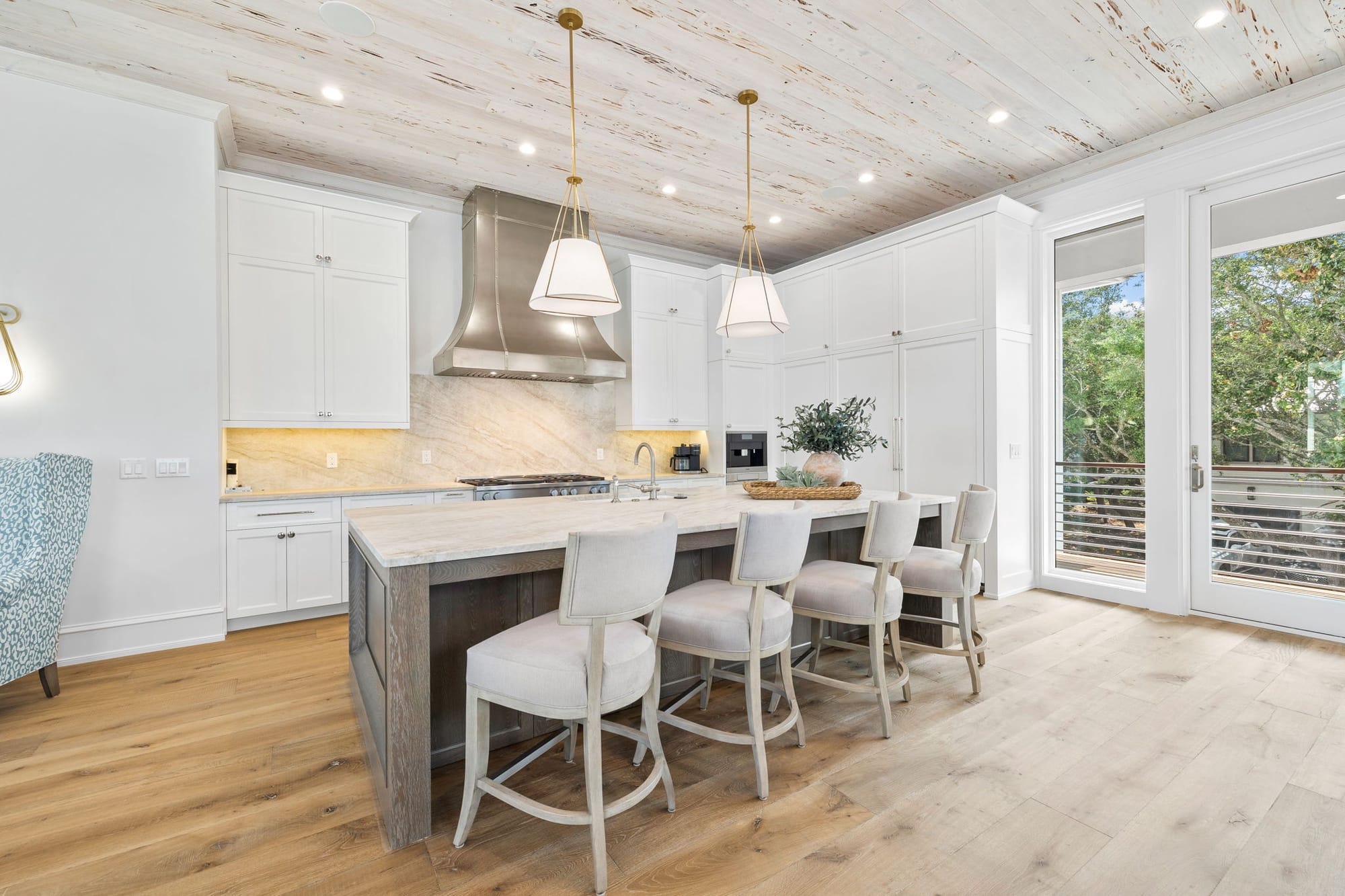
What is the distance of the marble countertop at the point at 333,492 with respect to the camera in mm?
3461

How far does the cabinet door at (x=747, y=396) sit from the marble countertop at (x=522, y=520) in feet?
7.84

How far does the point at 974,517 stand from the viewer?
2.55 metres

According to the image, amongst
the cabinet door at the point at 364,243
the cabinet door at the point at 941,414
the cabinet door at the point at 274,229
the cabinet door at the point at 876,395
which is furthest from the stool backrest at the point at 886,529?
the cabinet door at the point at 274,229

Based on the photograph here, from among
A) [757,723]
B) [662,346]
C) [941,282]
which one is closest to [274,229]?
[662,346]

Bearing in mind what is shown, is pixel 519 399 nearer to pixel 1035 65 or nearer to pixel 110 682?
pixel 110 682

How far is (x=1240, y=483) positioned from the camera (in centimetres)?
350

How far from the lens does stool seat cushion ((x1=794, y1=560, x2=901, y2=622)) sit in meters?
2.23

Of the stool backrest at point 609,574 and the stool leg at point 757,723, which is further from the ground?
the stool backrest at point 609,574

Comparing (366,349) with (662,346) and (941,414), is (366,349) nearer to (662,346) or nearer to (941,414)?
(662,346)

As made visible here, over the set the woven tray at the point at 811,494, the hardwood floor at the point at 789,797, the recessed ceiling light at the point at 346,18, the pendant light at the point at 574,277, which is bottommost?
the hardwood floor at the point at 789,797

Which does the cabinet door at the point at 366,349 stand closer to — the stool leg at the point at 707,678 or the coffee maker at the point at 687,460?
the coffee maker at the point at 687,460

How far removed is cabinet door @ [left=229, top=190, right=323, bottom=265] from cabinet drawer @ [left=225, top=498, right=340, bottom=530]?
1.53 meters

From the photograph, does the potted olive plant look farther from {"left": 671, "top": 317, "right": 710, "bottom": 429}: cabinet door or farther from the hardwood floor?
{"left": 671, "top": 317, "right": 710, "bottom": 429}: cabinet door

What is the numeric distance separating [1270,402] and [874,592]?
9.84 ft
